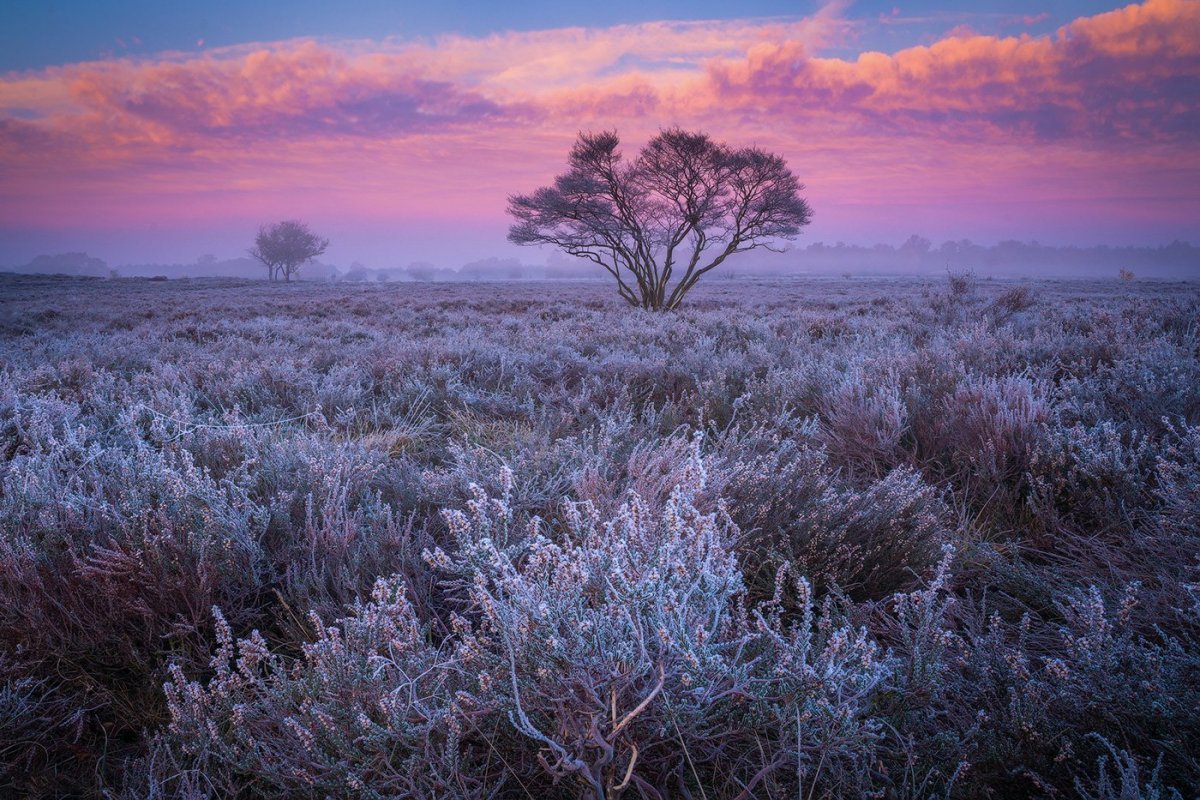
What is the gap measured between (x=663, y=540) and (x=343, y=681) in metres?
0.91

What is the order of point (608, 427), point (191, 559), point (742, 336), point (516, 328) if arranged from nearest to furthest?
point (191, 559) → point (608, 427) → point (742, 336) → point (516, 328)

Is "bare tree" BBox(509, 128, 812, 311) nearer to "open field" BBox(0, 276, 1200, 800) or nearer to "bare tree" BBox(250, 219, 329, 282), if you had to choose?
"open field" BBox(0, 276, 1200, 800)

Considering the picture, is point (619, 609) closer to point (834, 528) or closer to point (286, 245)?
point (834, 528)

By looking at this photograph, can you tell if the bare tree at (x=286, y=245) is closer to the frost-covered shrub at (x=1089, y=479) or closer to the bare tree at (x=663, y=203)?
the bare tree at (x=663, y=203)

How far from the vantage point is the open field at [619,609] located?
1377 millimetres

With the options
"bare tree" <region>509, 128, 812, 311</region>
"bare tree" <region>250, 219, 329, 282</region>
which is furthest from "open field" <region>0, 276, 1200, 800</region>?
"bare tree" <region>250, 219, 329, 282</region>

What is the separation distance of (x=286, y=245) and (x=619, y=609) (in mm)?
95989

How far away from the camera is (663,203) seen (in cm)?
2252

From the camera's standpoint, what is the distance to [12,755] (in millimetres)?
1683

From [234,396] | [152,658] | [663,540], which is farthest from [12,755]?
[234,396]

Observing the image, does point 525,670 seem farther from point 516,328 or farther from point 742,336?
point 516,328

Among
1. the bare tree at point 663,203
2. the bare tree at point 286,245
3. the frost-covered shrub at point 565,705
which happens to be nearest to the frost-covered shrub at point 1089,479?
the frost-covered shrub at point 565,705

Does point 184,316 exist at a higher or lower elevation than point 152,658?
higher

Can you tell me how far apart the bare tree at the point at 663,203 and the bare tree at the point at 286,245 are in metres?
72.9
